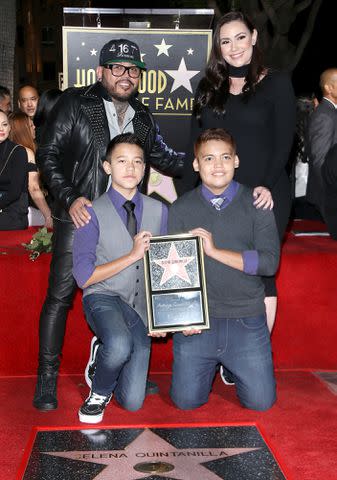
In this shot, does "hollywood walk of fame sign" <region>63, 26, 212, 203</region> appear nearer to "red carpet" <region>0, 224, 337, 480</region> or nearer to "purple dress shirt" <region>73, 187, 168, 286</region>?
"red carpet" <region>0, 224, 337, 480</region>

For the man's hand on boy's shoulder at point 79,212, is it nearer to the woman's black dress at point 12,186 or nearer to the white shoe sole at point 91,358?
the white shoe sole at point 91,358

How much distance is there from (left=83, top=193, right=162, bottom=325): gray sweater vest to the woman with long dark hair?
603mm

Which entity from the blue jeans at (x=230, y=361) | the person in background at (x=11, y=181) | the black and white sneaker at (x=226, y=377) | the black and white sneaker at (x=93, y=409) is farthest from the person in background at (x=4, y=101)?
the black and white sneaker at (x=93, y=409)

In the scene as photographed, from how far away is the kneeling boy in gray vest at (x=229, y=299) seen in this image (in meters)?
4.09

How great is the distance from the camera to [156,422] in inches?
156

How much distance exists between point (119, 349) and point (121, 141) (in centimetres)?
107

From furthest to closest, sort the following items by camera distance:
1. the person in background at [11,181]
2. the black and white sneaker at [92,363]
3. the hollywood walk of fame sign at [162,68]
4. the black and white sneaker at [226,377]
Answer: the person in background at [11,181]
the hollywood walk of fame sign at [162,68]
the black and white sneaker at [226,377]
the black and white sneaker at [92,363]

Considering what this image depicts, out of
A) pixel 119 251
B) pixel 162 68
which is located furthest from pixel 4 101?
pixel 119 251

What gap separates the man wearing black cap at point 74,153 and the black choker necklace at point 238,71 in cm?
49

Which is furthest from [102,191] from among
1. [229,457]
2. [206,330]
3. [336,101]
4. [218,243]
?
[336,101]

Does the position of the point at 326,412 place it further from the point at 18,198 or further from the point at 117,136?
the point at 18,198

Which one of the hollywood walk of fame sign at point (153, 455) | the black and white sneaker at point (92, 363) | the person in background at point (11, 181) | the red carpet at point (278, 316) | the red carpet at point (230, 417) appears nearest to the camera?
the hollywood walk of fame sign at point (153, 455)

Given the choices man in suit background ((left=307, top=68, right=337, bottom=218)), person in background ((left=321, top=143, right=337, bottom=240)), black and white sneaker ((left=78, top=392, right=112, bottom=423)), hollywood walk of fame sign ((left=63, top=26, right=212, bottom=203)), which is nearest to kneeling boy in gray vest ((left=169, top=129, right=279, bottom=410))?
black and white sneaker ((left=78, top=392, right=112, bottom=423))

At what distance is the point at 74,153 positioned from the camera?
13.6 feet
